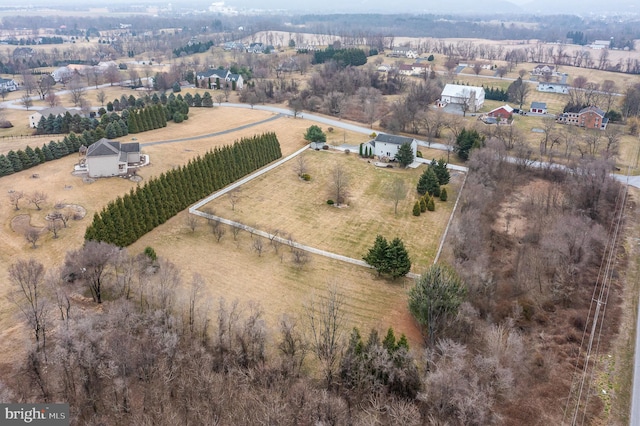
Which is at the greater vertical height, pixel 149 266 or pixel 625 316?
pixel 149 266

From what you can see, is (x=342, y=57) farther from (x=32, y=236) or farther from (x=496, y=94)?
(x=32, y=236)

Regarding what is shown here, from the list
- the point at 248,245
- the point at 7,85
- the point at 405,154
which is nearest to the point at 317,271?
the point at 248,245

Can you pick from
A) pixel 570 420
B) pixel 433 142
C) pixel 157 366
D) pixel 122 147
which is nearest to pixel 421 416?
pixel 570 420

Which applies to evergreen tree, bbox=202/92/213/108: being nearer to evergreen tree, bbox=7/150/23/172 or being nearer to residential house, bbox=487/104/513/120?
evergreen tree, bbox=7/150/23/172

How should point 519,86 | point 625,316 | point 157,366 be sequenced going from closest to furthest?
1. point 157,366
2. point 625,316
3. point 519,86

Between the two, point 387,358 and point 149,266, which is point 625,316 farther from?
point 149,266

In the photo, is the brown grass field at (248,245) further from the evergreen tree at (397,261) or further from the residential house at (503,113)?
the residential house at (503,113)

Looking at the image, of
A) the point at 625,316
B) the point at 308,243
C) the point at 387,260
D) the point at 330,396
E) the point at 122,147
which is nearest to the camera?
the point at 330,396
